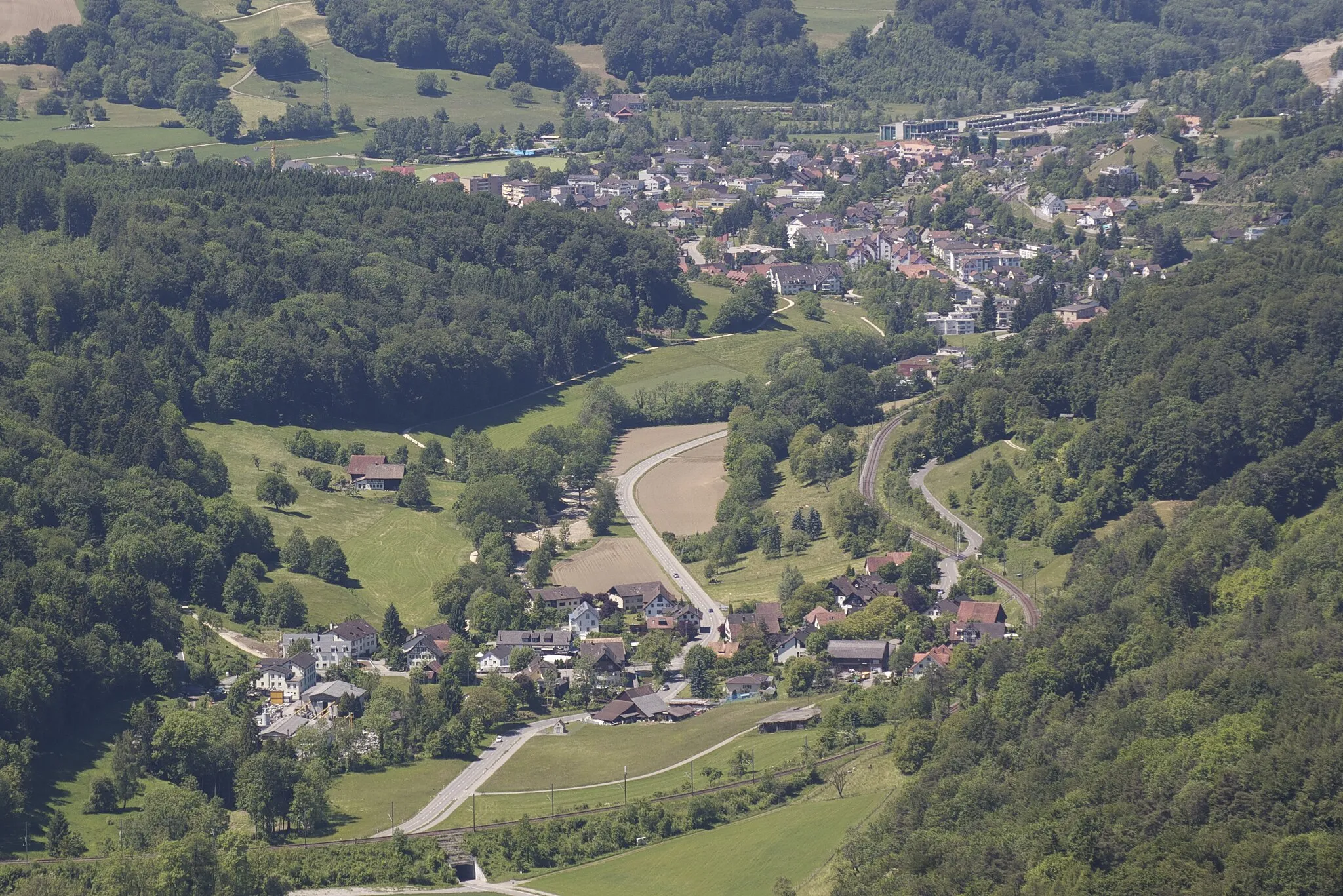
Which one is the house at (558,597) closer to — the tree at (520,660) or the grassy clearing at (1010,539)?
the tree at (520,660)

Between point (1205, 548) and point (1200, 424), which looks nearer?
point (1205, 548)

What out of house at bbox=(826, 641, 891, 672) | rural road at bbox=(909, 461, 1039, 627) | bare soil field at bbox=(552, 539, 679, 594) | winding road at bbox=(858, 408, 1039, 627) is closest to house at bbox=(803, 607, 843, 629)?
house at bbox=(826, 641, 891, 672)

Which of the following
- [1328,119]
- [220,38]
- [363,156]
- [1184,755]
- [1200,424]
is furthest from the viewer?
[220,38]

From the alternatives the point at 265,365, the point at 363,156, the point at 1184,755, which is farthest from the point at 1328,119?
the point at 1184,755

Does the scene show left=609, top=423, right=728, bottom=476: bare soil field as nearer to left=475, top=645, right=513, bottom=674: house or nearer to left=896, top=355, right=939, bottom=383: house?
left=896, top=355, right=939, bottom=383: house

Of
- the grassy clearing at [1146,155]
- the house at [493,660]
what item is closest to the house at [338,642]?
the house at [493,660]

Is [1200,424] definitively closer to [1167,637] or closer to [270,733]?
[1167,637]

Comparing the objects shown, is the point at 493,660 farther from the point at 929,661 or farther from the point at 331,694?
the point at 929,661

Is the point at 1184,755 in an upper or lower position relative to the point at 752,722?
upper
